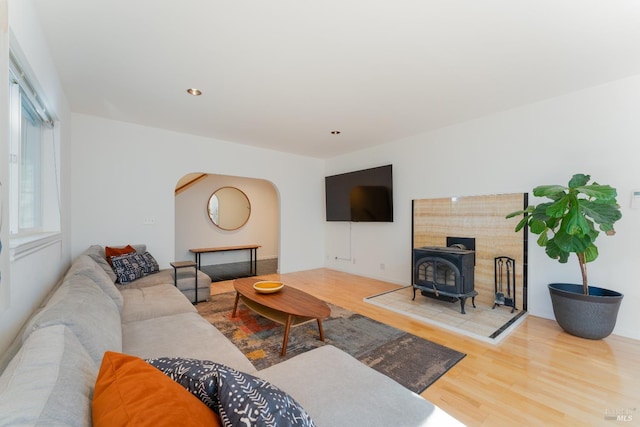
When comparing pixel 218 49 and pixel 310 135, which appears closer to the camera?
pixel 218 49

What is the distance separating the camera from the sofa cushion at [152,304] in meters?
2.13

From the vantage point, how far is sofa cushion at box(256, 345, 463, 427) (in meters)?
1.01

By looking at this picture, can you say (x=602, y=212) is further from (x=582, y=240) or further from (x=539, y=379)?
(x=539, y=379)

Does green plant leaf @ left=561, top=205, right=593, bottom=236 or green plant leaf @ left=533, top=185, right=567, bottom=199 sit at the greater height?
green plant leaf @ left=533, top=185, right=567, bottom=199

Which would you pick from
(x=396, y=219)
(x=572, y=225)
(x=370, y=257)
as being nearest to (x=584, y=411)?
(x=572, y=225)

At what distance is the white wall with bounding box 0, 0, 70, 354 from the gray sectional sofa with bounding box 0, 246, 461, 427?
5.3 inches

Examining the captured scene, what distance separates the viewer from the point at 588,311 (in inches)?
99.0

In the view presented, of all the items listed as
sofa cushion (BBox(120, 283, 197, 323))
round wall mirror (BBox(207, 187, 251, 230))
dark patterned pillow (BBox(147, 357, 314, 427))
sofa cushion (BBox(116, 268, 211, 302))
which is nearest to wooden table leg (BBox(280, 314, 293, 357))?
sofa cushion (BBox(120, 283, 197, 323))

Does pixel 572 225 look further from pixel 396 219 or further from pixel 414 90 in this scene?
pixel 396 219

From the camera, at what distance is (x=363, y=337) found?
263 cm

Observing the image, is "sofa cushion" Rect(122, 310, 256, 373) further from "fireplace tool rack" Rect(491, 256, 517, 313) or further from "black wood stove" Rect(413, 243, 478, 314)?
"fireplace tool rack" Rect(491, 256, 517, 313)

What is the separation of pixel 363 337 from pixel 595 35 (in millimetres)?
3094

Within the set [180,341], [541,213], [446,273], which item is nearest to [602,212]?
[541,213]

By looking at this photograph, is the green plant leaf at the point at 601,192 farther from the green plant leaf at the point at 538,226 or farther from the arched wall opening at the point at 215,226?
the arched wall opening at the point at 215,226
